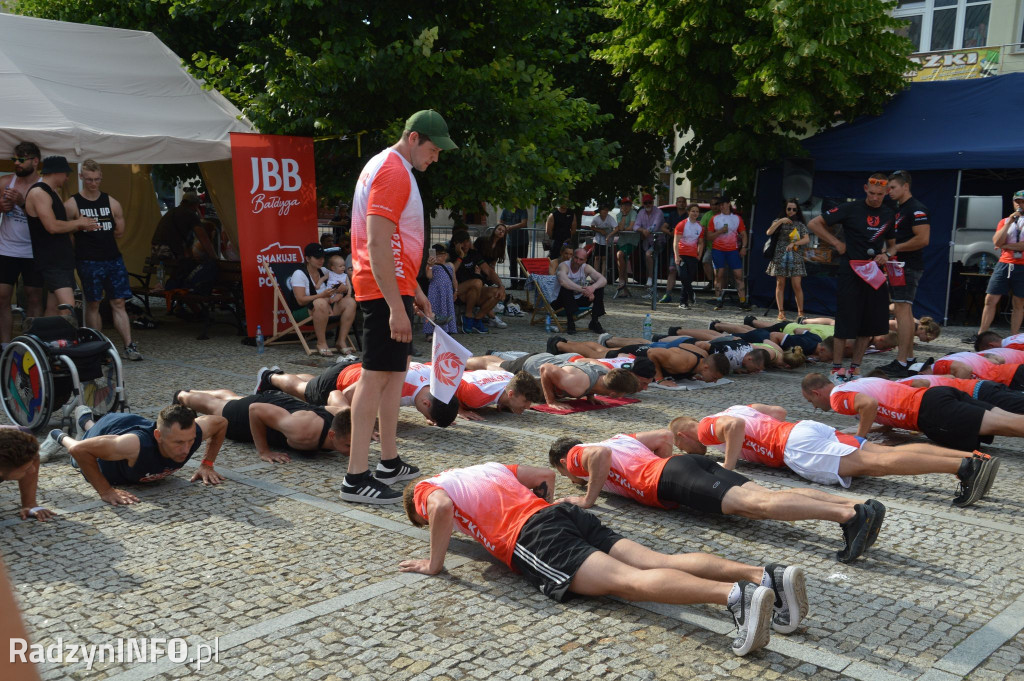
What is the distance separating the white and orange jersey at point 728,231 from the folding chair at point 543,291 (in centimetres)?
350

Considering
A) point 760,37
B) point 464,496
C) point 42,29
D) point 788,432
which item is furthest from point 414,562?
point 760,37

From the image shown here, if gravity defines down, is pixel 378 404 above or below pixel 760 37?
below

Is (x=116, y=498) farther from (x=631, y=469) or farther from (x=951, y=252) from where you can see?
(x=951, y=252)

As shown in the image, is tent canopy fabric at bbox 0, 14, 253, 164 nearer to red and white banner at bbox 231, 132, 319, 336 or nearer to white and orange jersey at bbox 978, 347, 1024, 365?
red and white banner at bbox 231, 132, 319, 336

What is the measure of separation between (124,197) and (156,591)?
505 inches

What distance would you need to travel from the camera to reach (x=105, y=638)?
11.6 ft

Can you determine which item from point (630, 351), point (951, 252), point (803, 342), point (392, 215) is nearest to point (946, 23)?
point (951, 252)

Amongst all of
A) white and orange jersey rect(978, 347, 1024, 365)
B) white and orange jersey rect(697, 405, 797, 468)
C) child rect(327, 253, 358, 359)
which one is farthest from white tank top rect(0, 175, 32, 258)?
white and orange jersey rect(978, 347, 1024, 365)

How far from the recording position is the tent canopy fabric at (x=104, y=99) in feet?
32.3

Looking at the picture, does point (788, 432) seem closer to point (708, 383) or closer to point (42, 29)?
point (708, 383)

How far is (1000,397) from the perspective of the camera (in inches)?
258

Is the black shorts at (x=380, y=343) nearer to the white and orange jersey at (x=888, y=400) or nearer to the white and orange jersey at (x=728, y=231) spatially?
the white and orange jersey at (x=888, y=400)

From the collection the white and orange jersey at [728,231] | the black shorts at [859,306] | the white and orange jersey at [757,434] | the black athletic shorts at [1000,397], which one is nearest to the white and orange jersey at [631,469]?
the white and orange jersey at [757,434]

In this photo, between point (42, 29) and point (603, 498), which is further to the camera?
point (42, 29)
